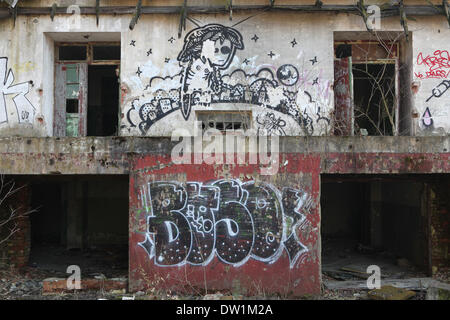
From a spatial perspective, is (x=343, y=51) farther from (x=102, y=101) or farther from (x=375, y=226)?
(x=102, y=101)

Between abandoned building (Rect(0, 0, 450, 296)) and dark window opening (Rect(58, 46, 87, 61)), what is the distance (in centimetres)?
3

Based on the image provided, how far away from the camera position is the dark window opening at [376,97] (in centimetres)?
974

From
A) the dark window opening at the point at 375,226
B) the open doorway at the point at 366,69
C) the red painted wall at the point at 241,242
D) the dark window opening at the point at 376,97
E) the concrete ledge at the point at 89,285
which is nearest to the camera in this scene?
the red painted wall at the point at 241,242

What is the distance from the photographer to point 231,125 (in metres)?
9.93

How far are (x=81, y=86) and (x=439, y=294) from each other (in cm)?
956

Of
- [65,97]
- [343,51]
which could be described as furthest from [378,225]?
[65,97]

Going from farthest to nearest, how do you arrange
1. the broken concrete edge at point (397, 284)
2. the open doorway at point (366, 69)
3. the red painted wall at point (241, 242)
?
the open doorway at point (366, 69) < the broken concrete edge at point (397, 284) < the red painted wall at point (241, 242)

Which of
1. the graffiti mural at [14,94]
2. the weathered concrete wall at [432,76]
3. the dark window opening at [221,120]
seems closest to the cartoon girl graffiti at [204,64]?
the dark window opening at [221,120]

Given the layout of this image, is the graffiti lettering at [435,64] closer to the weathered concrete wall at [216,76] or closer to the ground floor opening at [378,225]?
the weathered concrete wall at [216,76]

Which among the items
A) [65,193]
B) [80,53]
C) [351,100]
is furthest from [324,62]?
[65,193]

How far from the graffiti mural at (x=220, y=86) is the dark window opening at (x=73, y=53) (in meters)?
2.40

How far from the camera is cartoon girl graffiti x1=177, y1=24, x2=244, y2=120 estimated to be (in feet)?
31.7

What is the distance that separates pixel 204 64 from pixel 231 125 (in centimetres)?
162

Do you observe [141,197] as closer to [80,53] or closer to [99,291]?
[99,291]
